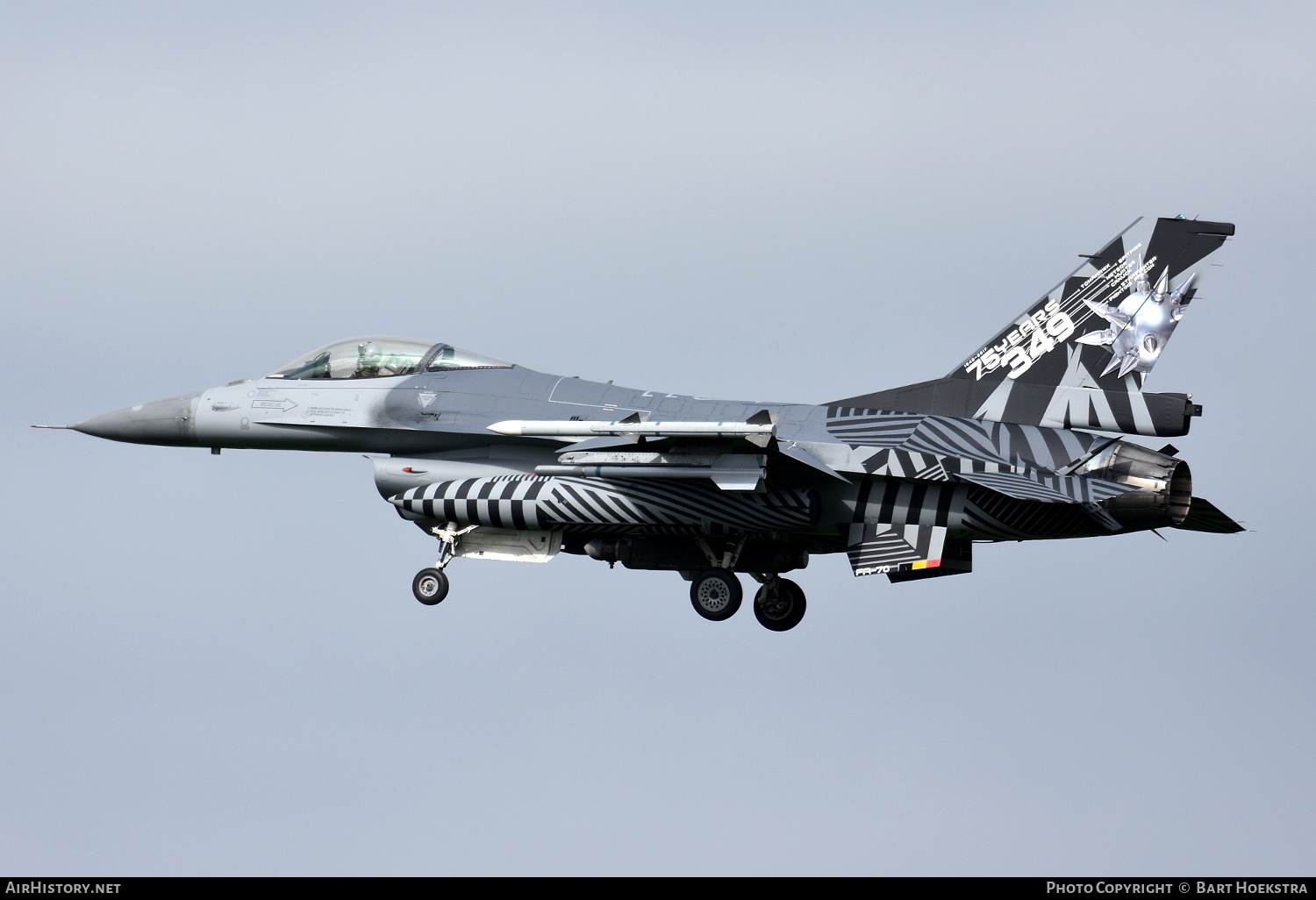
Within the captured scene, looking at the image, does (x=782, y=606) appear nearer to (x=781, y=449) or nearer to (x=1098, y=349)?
(x=781, y=449)

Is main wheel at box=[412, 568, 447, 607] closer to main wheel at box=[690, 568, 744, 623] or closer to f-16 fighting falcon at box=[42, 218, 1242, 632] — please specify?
f-16 fighting falcon at box=[42, 218, 1242, 632]

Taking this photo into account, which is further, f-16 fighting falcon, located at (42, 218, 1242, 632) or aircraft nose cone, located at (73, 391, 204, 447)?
aircraft nose cone, located at (73, 391, 204, 447)

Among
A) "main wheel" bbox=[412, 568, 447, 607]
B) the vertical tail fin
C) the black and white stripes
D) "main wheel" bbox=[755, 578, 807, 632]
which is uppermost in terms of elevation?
the vertical tail fin

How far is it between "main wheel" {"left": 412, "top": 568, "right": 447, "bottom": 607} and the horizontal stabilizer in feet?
31.4

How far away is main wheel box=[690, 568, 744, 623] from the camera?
25.8m

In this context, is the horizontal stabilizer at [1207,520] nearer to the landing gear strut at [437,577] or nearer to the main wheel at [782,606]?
the main wheel at [782,606]

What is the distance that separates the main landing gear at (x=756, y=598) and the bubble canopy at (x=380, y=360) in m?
4.14

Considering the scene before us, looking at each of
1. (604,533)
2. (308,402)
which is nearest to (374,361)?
(308,402)

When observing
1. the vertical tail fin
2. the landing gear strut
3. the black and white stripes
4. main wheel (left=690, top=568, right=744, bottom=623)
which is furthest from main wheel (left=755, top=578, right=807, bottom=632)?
the landing gear strut

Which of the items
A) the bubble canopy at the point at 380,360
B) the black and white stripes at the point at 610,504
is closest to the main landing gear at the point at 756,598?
the black and white stripes at the point at 610,504

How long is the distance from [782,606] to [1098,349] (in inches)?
216

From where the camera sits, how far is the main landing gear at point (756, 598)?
84.6ft

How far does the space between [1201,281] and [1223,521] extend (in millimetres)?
3156

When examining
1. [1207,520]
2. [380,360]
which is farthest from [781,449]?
[380,360]
